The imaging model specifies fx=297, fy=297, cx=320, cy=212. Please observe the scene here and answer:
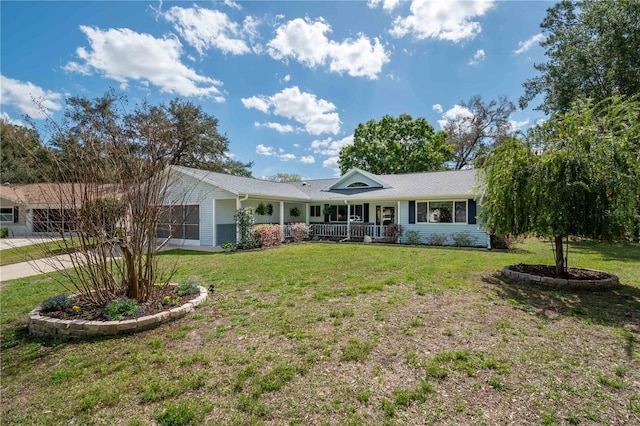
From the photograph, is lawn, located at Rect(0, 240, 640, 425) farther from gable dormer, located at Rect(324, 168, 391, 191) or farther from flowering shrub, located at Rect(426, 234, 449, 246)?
gable dormer, located at Rect(324, 168, 391, 191)

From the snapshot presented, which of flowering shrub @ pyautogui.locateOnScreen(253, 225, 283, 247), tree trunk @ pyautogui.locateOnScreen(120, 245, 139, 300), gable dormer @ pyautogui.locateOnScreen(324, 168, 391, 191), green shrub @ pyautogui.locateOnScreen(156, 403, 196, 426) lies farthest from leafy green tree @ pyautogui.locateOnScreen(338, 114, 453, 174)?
green shrub @ pyautogui.locateOnScreen(156, 403, 196, 426)

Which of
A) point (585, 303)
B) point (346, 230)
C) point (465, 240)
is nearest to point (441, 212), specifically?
point (465, 240)

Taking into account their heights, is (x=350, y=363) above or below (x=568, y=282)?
below

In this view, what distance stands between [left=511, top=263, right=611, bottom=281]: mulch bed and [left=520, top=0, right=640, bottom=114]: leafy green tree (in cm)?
1157

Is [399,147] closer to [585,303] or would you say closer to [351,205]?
[351,205]

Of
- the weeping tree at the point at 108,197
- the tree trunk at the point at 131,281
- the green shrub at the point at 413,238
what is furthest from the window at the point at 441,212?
the tree trunk at the point at 131,281

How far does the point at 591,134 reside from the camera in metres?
6.23

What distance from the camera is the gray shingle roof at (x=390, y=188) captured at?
14.8m

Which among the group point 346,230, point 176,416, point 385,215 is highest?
point 385,215

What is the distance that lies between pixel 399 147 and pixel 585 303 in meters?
26.3

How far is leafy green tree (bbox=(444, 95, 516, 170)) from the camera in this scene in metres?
30.1

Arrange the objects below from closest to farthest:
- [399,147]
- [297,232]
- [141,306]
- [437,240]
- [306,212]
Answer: [141,306] → [437,240] → [297,232] → [306,212] → [399,147]

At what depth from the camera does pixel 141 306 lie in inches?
194

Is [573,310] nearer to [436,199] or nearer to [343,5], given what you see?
[436,199]
